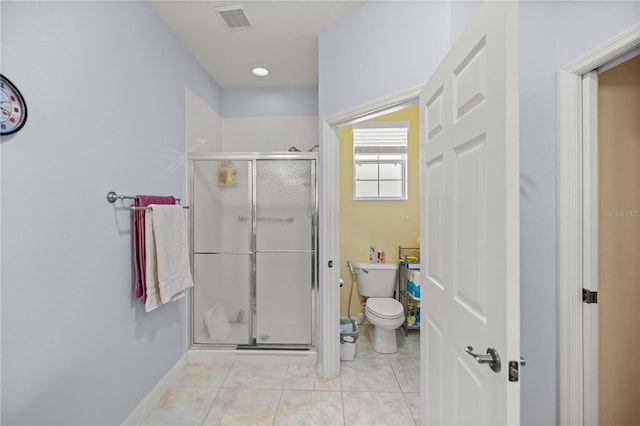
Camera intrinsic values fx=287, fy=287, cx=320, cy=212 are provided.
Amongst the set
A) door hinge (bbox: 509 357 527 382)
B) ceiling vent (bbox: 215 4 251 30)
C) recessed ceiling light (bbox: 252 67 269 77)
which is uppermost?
recessed ceiling light (bbox: 252 67 269 77)

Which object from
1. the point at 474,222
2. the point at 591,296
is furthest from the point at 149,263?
the point at 591,296

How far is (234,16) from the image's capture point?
1967mm

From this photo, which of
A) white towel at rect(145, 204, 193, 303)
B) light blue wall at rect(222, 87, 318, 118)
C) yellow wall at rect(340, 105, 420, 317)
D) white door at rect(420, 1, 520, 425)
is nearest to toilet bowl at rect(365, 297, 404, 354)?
yellow wall at rect(340, 105, 420, 317)

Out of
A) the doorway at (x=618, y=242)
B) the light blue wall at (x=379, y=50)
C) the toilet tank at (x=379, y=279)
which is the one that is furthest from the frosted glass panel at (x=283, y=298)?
the doorway at (x=618, y=242)

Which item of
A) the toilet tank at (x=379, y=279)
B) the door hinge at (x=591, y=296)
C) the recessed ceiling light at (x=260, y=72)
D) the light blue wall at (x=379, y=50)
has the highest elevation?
the recessed ceiling light at (x=260, y=72)

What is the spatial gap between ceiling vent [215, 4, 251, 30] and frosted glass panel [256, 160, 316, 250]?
100 cm

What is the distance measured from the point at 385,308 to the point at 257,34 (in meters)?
2.50

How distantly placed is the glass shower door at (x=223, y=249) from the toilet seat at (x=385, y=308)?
1.10m

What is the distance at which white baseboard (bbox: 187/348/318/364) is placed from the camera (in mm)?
2432

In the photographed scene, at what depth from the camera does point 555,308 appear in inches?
54.4

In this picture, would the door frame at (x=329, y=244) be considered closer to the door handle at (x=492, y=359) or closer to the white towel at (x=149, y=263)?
the white towel at (x=149, y=263)

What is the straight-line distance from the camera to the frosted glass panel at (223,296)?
251 cm

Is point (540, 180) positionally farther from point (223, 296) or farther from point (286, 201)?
point (223, 296)

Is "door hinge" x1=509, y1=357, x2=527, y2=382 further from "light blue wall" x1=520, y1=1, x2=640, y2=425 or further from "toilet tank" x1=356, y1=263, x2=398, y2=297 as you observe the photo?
"toilet tank" x1=356, y1=263, x2=398, y2=297
